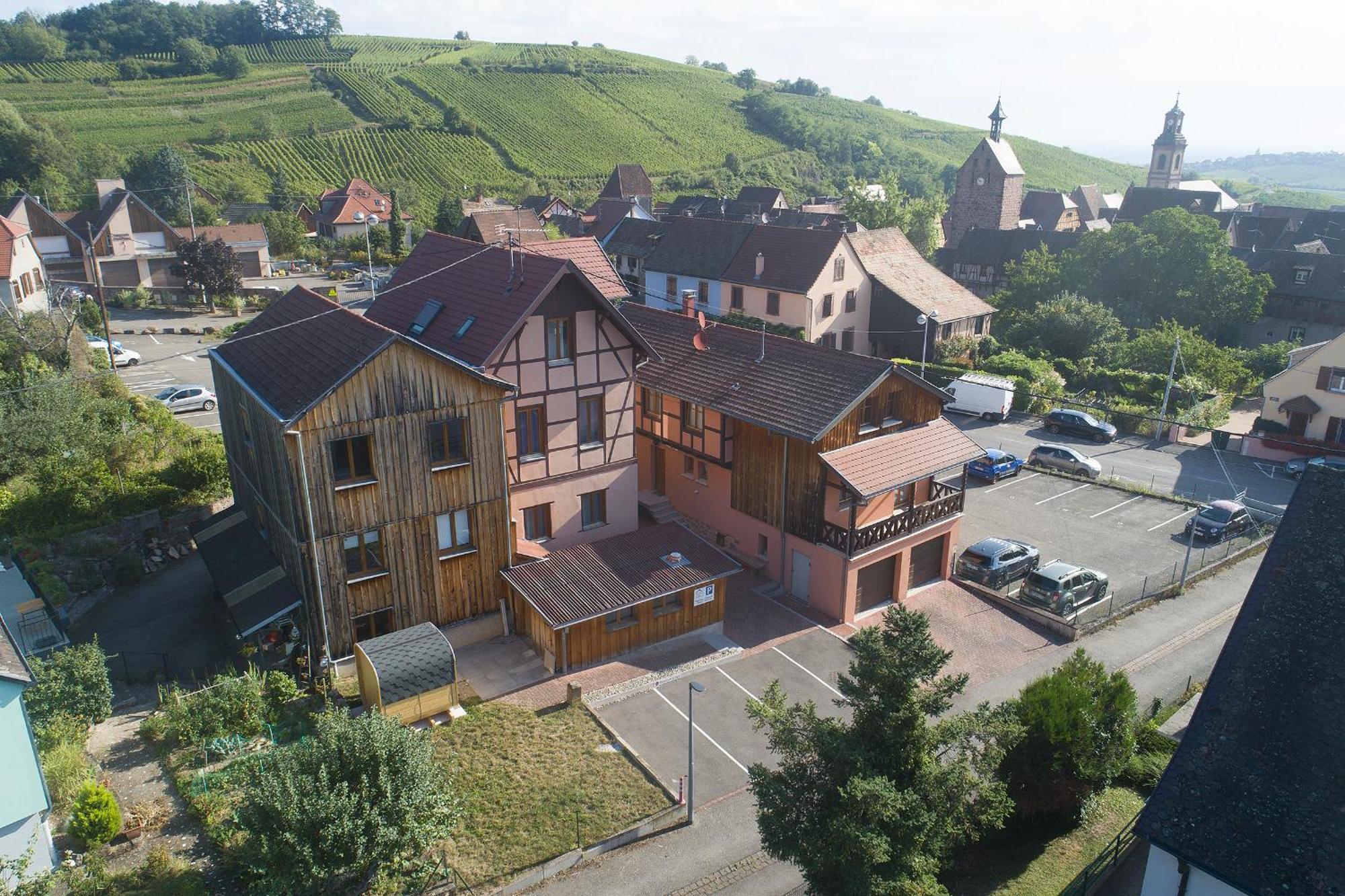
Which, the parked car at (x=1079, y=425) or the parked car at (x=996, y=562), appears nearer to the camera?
the parked car at (x=996, y=562)

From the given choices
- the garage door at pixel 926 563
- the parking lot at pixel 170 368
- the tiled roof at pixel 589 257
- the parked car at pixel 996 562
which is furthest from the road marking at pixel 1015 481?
the parking lot at pixel 170 368

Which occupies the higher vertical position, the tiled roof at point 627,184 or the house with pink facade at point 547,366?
the tiled roof at point 627,184

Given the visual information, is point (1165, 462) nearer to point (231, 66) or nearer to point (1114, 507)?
point (1114, 507)

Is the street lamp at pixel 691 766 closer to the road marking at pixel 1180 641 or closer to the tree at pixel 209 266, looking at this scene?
the road marking at pixel 1180 641

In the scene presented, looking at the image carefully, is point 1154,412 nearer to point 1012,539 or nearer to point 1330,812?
point 1012,539

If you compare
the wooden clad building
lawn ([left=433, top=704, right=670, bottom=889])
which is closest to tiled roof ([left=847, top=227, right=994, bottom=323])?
the wooden clad building

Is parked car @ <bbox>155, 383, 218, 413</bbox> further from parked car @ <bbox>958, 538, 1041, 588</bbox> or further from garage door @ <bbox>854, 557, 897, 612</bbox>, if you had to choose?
parked car @ <bbox>958, 538, 1041, 588</bbox>
